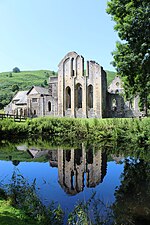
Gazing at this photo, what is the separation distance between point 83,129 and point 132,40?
16.5 m

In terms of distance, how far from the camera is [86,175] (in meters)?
16.4

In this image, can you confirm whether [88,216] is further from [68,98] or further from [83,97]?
[68,98]

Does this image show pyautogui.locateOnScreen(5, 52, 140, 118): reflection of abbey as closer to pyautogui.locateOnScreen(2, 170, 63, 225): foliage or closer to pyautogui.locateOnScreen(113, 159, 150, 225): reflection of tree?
pyautogui.locateOnScreen(113, 159, 150, 225): reflection of tree

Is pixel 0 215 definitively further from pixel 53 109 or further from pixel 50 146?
pixel 53 109

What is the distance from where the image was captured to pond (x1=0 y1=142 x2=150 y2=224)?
1062 cm

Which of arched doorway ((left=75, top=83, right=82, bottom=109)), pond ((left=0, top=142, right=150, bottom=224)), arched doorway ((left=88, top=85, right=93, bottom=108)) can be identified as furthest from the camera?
arched doorway ((left=75, top=83, right=82, bottom=109))

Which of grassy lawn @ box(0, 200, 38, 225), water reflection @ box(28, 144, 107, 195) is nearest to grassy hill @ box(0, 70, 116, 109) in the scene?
water reflection @ box(28, 144, 107, 195)

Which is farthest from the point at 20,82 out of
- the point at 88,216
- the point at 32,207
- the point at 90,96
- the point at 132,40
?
the point at 88,216

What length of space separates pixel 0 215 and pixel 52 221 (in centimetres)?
159

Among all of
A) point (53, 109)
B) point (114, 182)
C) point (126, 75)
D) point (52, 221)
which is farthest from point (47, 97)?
point (52, 221)

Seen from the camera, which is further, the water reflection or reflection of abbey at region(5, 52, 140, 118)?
reflection of abbey at region(5, 52, 140, 118)

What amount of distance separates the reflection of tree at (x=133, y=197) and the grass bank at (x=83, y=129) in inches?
424

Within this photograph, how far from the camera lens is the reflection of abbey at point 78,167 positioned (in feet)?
46.8

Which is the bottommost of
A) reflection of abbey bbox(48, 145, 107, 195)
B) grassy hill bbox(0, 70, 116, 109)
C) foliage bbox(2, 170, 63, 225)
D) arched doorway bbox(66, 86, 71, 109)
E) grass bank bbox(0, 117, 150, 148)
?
reflection of abbey bbox(48, 145, 107, 195)
